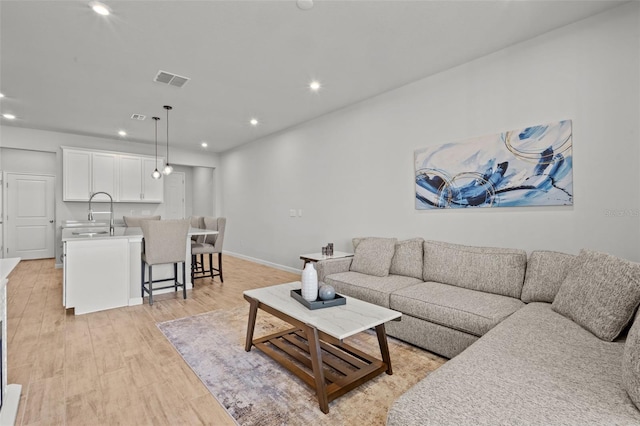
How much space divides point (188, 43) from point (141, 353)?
2727mm

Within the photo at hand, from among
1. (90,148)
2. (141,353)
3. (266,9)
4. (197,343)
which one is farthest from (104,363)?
(90,148)

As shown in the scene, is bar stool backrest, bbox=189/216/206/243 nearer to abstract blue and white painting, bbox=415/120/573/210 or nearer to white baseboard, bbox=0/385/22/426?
white baseboard, bbox=0/385/22/426

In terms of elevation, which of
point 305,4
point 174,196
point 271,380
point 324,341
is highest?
point 305,4

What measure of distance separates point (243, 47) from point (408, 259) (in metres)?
2.68

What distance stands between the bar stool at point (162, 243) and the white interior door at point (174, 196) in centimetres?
480

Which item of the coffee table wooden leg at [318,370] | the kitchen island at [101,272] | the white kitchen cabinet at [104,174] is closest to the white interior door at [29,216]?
the white kitchen cabinet at [104,174]

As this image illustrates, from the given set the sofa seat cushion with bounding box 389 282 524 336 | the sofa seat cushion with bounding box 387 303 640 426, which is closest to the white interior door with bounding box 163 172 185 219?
the sofa seat cushion with bounding box 389 282 524 336

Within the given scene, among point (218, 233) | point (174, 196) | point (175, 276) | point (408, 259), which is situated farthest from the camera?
point (174, 196)

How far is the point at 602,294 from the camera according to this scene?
1.67 m

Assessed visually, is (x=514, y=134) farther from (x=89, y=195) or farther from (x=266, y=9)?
(x=89, y=195)

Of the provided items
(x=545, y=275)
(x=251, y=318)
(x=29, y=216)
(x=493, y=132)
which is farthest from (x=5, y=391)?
(x=29, y=216)

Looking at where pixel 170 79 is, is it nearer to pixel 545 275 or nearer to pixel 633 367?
pixel 545 275

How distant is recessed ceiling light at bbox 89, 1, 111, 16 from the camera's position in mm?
2285

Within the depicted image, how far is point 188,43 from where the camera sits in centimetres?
282
